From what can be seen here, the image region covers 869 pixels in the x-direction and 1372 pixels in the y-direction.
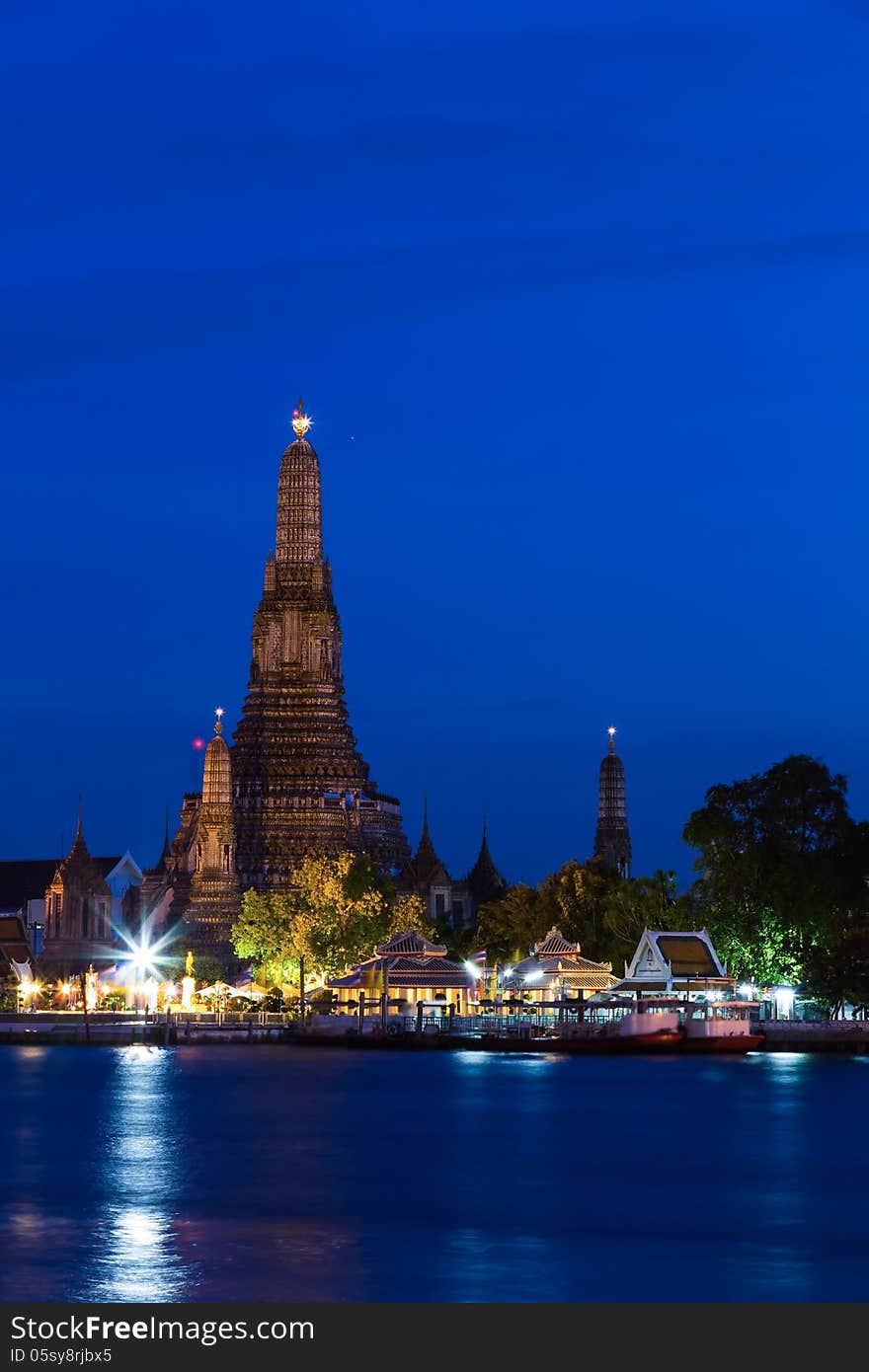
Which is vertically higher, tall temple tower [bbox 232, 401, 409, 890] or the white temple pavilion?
tall temple tower [bbox 232, 401, 409, 890]

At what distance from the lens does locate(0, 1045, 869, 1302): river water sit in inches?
1596

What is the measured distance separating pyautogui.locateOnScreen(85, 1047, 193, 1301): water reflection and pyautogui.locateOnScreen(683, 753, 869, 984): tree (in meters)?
26.0

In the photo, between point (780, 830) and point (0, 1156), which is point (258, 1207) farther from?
point (780, 830)

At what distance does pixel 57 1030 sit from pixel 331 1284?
68.9 metres

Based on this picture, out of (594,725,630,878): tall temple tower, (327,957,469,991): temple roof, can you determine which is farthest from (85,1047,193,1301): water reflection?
(594,725,630,878): tall temple tower

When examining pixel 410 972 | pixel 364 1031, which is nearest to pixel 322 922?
pixel 410 972

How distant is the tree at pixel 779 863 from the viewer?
101 m

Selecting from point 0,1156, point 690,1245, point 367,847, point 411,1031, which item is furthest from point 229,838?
point 690,1245

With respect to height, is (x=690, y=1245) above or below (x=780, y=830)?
below

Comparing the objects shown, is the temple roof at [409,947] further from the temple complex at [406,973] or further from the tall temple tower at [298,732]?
the tall temple tower at [298,732]

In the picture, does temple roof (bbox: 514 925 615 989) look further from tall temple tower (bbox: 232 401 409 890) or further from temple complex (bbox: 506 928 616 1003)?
tall temple tower (bbox: 232 401 409 890)

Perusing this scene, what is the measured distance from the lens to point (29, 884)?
143125mm

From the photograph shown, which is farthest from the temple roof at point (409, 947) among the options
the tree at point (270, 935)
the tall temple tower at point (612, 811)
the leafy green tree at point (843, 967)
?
the tall temple tower at point (612, 811)

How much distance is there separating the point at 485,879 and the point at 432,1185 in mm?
97272
